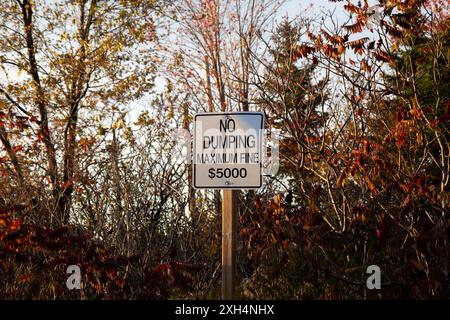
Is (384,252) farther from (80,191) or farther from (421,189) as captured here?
(80,191)

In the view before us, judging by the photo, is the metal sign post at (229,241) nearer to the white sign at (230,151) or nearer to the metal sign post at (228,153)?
the metal sign post at (228,153)

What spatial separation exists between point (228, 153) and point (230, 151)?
23 millimetres

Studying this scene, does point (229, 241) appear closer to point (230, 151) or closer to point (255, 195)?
point (230, 151)

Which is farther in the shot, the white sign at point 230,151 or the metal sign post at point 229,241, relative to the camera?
the metal sign post at point 229,241

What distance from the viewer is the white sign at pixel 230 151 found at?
5.34m

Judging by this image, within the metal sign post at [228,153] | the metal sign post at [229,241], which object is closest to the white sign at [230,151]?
the metal sign post at [228,153]

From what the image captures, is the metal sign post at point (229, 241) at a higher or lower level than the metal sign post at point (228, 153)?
lower

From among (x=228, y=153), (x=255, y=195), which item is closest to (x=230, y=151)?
(x=228, y=153)

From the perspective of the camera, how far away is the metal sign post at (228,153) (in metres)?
5.34

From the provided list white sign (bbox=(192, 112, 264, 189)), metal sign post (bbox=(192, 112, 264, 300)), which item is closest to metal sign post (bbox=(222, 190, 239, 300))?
metal sign post (bbox=(192, 112, 264, 300))

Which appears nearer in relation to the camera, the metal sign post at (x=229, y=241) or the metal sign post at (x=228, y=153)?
the metal sign post at (x=228, y=153)

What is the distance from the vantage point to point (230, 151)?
5.40 metres

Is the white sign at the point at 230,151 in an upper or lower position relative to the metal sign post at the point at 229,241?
upper

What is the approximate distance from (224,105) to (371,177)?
27.2 feet
